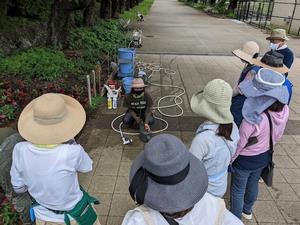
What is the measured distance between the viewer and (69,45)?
33.7 ft

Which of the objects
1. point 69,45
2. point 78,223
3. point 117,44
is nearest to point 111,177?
point 78,223

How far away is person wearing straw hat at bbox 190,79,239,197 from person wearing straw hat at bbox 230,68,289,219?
0.26m

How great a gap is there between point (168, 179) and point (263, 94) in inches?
63.0

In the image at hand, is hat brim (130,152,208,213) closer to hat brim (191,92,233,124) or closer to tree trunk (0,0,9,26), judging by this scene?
hat brim (191,92,233,124)

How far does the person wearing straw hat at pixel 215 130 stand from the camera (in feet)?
7.94

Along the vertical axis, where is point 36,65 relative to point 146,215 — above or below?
below

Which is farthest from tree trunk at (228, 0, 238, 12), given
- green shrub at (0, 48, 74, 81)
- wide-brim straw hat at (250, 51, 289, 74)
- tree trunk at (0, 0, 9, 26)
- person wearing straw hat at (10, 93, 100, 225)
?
person wearing straw hat at (10, 93, 100, 225)

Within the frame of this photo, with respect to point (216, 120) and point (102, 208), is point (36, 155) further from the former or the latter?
point (102, 208)

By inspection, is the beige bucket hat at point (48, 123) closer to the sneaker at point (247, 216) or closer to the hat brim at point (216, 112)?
the hat brim at point (216, 112)

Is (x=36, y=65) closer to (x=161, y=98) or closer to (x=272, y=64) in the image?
(x=161, y=98)

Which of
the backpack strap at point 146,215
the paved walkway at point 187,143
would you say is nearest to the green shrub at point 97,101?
the paved walkway at point 187,143

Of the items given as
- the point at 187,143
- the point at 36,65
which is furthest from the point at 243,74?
the point at 36,65

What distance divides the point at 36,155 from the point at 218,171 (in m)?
1.44

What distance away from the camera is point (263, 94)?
263cm
